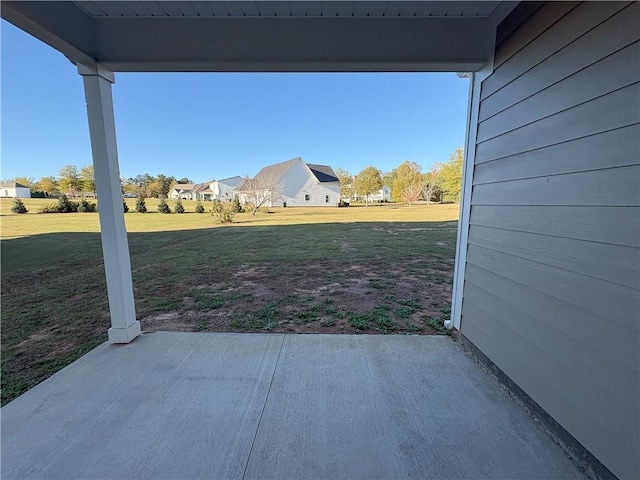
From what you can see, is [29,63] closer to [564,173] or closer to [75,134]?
[564,173]

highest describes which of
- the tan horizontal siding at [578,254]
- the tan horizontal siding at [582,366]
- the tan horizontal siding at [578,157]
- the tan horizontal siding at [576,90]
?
the tan horizontal siding at [576,90]

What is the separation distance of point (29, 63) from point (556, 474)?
18.1ft

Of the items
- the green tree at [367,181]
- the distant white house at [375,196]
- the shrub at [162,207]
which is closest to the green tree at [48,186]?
the shrub at [162,207]

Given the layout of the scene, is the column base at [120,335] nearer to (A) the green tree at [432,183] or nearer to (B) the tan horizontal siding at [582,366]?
(B) the tan horizontal siding at [582,366]

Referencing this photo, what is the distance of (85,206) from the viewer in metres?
15.1

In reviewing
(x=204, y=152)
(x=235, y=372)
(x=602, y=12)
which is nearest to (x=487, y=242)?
(x=602, y=12)

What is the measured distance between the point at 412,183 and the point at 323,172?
8.54 metres

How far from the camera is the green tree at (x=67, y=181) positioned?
52.3 ft

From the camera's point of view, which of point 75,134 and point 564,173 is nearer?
point 564,173

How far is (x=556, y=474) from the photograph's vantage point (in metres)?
1.23

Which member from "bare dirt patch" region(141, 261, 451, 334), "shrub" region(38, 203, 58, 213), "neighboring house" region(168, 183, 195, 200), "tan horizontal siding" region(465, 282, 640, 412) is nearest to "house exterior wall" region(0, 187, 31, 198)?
"shrub" region(38, 203, 58, 213)

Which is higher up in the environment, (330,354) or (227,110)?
(227,110)

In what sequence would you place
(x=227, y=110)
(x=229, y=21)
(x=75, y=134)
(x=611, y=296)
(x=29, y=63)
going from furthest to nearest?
1. (x=227, y=110)
2. (x=75, y=134)
3. (x=29, y=63)
4. (x=229, y=21)
5. (x=611, y=296)

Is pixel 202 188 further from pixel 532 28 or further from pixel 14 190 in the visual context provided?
pixel 532 28
